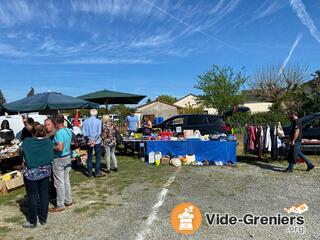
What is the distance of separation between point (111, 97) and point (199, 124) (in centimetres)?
388

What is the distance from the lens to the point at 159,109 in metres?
55.6

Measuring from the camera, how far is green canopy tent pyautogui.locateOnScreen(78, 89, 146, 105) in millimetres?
14864

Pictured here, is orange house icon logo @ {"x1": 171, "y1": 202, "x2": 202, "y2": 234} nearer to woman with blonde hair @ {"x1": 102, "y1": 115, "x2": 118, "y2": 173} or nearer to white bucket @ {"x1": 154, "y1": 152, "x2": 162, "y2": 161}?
woman with blonde hair @ {"x1": 102, "y1": 115, "x2": 118, "y2": 173}

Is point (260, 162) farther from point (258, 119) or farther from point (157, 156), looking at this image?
point (258, 119)

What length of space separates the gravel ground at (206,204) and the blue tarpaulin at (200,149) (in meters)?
1.01

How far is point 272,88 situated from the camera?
45.9 m

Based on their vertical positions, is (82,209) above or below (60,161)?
below

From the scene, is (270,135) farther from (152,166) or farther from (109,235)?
(109,235)

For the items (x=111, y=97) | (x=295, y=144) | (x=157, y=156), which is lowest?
(x=157, y=156)

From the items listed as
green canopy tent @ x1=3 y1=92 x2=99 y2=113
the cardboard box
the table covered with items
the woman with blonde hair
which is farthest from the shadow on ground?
green canopy tent @ x1=3 y1=92 x2=99 y2=113

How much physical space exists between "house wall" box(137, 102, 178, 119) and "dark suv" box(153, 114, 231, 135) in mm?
38388

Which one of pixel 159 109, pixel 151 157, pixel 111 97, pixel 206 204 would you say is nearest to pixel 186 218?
pixel 206 204

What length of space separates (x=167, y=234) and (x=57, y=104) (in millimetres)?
6383

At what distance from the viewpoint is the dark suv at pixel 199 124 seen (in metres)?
14.2
